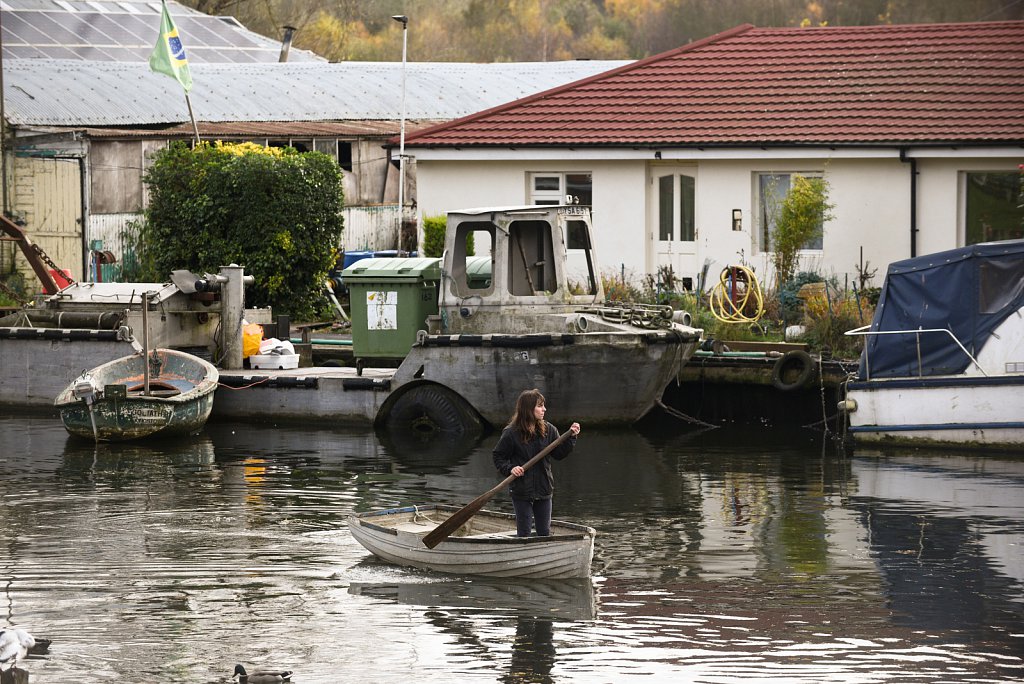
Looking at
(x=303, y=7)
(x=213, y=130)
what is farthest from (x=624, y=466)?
(x=303, y=7)

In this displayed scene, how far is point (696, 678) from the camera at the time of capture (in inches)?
431

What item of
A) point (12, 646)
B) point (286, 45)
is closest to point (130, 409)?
point (12, 646)

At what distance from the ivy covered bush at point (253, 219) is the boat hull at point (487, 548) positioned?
14.8 meters

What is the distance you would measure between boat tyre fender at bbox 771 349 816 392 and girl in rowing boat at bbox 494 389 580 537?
31.0 ft

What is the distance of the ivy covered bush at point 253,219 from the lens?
29.1 meters

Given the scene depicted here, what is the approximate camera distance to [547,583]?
537 inches

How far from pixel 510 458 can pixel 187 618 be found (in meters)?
2.93

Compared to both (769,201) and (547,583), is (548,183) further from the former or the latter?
(547,583)

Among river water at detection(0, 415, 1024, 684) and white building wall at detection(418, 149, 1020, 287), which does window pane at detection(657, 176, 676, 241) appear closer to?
white building wall at detection(418, 149, 1020, 287)

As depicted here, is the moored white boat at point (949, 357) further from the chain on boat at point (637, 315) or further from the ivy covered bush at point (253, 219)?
the ivy covered bush at point (253, 219)

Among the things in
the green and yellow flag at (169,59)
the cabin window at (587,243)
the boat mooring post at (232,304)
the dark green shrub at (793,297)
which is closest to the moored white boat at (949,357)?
the cabin window at (587,243)

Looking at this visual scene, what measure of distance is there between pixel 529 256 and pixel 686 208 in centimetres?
681

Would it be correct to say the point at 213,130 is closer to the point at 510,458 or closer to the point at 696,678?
the point at 510,458

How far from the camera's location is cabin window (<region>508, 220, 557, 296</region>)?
22.4 metres
